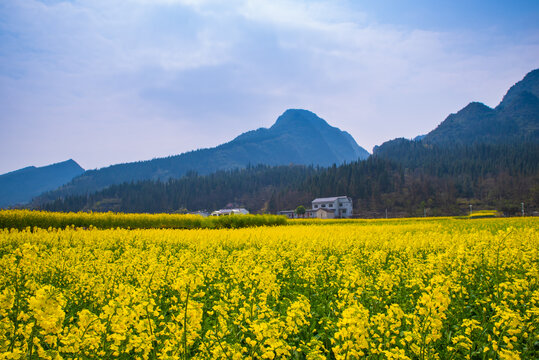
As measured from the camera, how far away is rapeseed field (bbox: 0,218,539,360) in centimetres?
295

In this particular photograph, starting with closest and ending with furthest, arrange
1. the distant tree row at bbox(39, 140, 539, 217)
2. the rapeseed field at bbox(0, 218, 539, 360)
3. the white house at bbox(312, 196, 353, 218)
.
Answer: the rapeseed field at bbox(0, 218, 539, 360), the distant tree row at bbox(39, 140, 539, 217), the white house at bbox(312, 196, 353, 218)

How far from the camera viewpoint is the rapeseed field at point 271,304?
295cm

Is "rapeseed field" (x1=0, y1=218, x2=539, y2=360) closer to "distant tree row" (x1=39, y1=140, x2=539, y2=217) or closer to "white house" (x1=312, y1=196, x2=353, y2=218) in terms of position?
"distant tree row" (x1=39, y1=140, x2=539, y2=217)

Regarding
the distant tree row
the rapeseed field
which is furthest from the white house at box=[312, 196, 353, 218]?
the rapeseed field

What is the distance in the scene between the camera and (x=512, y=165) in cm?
11912

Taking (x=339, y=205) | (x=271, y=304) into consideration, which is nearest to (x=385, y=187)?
(x=339, y=205)

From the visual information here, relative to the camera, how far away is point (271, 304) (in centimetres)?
567

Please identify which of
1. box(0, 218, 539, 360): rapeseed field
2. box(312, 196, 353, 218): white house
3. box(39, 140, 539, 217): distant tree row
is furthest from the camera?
box(312, 196, 353, 218): white house

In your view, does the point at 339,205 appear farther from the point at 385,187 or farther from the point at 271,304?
the point at 271,304

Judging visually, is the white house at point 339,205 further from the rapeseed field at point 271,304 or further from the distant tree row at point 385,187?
the rapeseed field at point 271,304

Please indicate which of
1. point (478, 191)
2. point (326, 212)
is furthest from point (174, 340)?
point (478, 191)

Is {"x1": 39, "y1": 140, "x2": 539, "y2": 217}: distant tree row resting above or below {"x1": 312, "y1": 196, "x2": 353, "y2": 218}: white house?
above

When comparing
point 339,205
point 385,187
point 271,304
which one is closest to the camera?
point 271,304

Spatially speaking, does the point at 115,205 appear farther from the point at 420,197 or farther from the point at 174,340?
the point at 174,340
